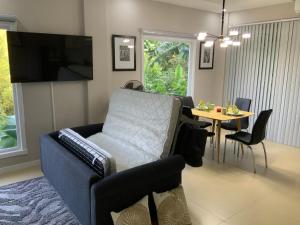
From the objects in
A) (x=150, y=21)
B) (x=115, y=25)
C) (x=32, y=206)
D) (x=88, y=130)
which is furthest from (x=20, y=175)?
(x=150, y=21)

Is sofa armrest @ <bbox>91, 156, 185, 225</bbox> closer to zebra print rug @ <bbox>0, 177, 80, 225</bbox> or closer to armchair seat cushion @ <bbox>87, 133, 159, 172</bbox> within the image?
armchair seat cushion @ <bbox>87, 133, 159, 172</bbox>

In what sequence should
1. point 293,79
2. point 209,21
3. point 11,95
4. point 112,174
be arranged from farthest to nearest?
point 209,21 → point 293,79 → point 11,95 → point 112,174

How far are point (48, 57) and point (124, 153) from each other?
5.97 feet

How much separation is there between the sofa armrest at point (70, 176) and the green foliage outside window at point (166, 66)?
2559 mm

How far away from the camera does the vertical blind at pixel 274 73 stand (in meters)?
4.38

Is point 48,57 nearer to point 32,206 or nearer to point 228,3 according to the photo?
point 32,206

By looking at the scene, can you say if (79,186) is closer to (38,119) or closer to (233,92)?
(38,119)

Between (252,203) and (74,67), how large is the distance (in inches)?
116

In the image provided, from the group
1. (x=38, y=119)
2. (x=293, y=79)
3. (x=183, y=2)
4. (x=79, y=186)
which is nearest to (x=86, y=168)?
(x=79, y=186)

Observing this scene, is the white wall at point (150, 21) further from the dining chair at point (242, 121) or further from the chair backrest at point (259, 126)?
the chair backrest at point (259, 126)

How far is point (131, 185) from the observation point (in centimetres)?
189

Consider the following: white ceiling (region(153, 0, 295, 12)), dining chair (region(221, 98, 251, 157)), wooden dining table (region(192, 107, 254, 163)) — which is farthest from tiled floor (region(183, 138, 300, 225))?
white ceiling (region(153, 0, 295, 12))

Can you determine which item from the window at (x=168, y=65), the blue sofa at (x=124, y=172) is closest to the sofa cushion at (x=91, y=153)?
→ the blue sofa at (x=124, y=172)

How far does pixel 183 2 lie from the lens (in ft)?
14.6
